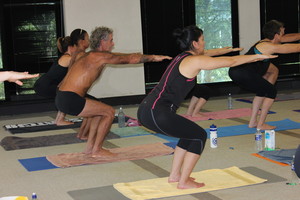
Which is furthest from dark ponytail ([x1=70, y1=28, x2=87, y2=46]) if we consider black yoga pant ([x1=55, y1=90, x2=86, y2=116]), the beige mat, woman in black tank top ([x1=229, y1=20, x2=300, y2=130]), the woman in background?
woman in black tank top ([x1=229, y1=20, x2=300, y2=130])

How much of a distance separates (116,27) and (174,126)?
537cm

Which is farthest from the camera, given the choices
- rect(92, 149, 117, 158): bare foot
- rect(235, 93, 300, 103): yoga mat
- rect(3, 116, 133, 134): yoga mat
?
rect(235, 93, 300, 103): yoga mat

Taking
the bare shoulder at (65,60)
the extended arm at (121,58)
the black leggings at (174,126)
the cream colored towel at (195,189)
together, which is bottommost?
the cream colored towel at (195,189)

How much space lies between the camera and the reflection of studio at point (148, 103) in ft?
14.3

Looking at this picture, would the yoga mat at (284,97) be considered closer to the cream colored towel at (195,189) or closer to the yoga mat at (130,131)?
the yoga mat at (130,131)

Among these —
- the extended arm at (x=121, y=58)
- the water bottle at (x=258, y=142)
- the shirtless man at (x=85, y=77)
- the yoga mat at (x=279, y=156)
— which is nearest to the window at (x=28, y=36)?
the shirtless man at (x=85, y=77)

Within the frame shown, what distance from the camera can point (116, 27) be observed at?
936cm

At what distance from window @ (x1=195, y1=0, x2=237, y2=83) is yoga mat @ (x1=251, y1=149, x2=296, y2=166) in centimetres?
481

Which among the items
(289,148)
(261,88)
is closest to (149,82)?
(261,88)

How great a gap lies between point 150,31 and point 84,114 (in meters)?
4.53

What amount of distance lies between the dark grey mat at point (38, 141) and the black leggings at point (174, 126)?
249 centimetres

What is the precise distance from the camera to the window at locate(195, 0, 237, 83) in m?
10.1

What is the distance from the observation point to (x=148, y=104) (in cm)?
435

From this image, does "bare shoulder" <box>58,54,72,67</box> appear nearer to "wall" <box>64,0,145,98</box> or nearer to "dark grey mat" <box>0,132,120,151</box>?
"dark grey mat" <box>0,132,120,151</box>
